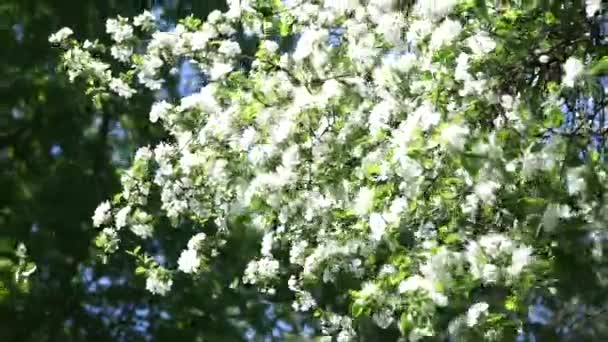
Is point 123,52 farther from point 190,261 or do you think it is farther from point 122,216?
point 190,261

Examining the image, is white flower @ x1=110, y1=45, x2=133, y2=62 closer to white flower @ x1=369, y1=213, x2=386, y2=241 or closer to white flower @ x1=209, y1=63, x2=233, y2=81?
white flower @ x1=209, y1=63, x2=233, y2=81

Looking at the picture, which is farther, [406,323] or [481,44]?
[481,44]

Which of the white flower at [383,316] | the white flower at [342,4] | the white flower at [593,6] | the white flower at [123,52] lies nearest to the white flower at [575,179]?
the white flower at [593,6]

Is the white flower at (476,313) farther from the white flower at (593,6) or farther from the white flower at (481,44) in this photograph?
the white flower at (593,6)

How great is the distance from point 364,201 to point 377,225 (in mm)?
127

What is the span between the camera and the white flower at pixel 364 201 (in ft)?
11.0

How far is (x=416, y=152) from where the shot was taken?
9.73ft

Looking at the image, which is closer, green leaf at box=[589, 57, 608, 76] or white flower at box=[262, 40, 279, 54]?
green leaf at box=[589, 57, 608, 76]

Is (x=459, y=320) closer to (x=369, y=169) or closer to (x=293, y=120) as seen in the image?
Answer: (x=369, y=169)

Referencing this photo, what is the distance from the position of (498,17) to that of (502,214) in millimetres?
691

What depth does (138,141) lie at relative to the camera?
760 cm

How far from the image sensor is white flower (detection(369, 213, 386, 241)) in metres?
3.27

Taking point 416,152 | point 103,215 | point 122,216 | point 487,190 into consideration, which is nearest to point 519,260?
point 487,190

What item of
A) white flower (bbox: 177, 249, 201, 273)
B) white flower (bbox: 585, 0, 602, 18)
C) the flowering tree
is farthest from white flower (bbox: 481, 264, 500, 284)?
white flower (bbox: 177, 249, 201, 273)
